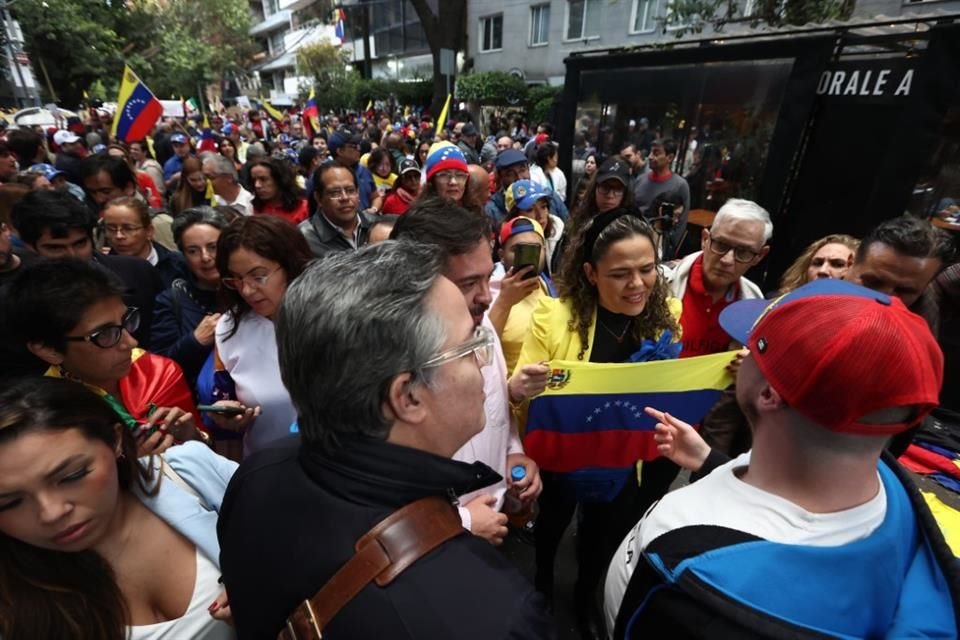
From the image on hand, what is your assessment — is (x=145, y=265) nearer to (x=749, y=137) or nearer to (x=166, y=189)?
(x=166, y=189)

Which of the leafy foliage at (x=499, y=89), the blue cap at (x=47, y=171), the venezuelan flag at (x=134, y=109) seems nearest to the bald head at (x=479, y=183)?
the blue cap at (x=47, y=171)

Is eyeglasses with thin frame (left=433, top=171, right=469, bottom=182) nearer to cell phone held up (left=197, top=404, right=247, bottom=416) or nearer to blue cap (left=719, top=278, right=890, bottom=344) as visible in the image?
cell phone held up (left=197, top=404, right=247, bottom=416)

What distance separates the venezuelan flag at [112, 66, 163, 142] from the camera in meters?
7.54


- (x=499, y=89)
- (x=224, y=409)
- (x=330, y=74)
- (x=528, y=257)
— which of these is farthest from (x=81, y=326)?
(x=330, y=74)

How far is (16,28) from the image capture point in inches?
598

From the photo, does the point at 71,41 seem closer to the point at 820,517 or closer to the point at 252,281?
the point at 252,281

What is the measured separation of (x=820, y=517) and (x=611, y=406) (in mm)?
1247

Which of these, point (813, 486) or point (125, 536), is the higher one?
point (813, 486)

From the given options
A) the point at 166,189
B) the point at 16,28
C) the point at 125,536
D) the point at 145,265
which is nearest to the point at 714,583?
the point at 125,536

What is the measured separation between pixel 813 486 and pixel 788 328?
0.33 metres

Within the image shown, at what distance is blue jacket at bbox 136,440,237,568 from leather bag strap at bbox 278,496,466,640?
2.21 ft

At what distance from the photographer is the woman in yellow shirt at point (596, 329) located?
213 cm

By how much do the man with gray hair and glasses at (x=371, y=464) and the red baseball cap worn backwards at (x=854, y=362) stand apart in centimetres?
64

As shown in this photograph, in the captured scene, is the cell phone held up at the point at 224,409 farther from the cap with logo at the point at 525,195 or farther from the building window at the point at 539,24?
the building window at the point at 539,24
